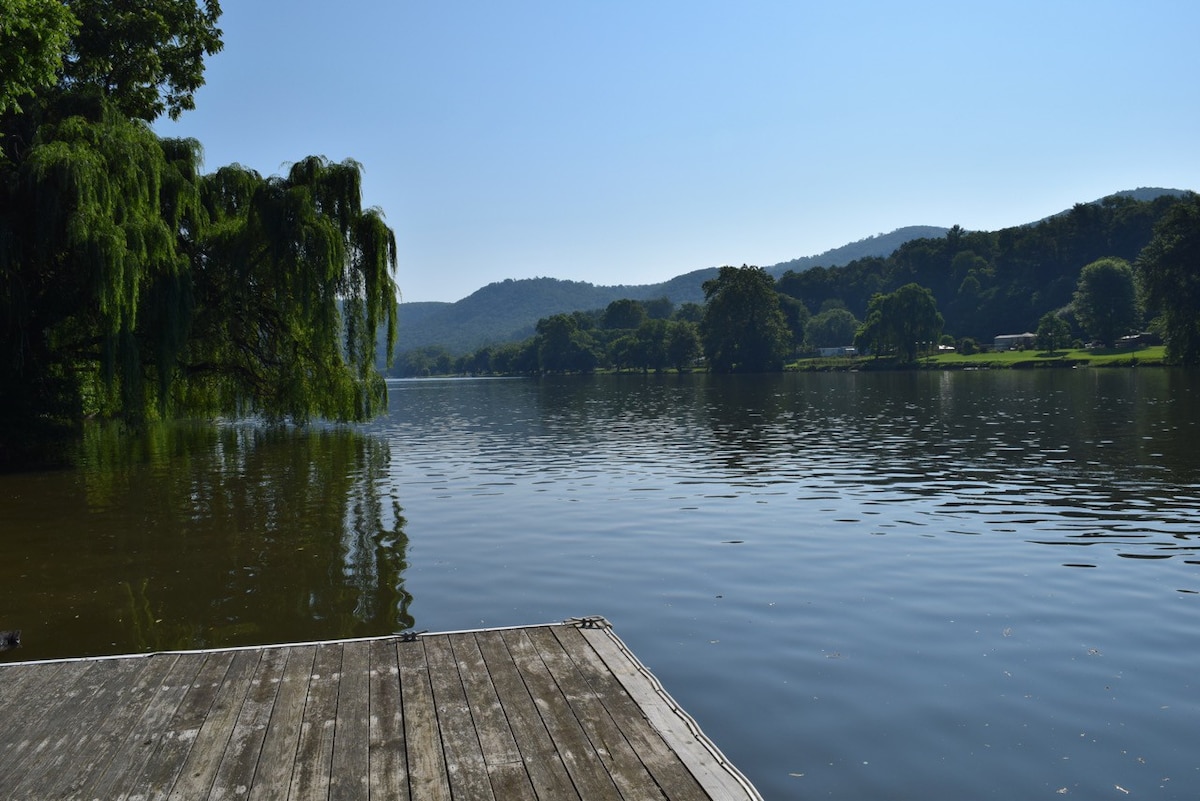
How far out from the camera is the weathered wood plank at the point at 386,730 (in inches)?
204

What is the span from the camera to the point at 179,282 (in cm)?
2483

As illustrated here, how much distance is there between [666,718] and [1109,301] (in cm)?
13083

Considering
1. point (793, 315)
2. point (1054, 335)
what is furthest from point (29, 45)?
point (793, 315)

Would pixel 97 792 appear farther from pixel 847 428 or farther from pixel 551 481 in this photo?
pixel 847 428

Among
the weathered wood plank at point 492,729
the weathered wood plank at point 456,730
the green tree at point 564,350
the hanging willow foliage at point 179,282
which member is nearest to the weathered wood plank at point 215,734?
the weathered wood plank at point 456,730

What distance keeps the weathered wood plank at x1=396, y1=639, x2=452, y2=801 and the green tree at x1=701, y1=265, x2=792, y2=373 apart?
129m

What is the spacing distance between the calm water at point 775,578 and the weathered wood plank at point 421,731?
7.71ft

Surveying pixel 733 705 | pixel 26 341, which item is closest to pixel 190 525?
pixel 26 341

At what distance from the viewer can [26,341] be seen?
944 inches

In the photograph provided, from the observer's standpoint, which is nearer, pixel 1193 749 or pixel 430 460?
pixel 1193 749

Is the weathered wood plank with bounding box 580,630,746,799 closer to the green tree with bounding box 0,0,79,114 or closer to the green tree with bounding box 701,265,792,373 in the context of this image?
the green tree with bounding box 0,0,79,114

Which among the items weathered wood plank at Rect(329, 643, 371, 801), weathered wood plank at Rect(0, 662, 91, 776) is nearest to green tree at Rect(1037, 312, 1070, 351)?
weathered wood plank at Rect(329, 643, 371, 801)

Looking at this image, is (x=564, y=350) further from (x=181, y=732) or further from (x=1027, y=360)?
(x=181, y=732)

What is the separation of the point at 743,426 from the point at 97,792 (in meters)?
35.9
